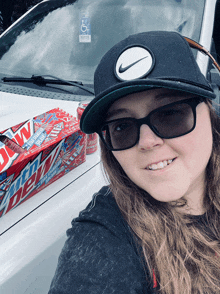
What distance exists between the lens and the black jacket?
2.43 ft

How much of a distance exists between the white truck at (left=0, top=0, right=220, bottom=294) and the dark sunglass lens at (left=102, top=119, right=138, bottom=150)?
35cm

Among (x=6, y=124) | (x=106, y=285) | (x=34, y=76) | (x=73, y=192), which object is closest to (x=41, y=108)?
(x=6, y=124)

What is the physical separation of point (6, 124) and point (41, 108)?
0.26 metres

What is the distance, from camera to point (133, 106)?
85cm

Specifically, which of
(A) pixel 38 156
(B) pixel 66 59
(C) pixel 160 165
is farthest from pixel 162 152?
(B) pixel 66 59

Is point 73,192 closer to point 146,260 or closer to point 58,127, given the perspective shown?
point 58,127

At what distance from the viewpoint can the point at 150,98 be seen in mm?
843

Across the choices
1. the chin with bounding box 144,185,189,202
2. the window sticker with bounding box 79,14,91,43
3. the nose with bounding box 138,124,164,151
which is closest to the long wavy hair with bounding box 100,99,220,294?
the chin with bounding box 144,185,189,202

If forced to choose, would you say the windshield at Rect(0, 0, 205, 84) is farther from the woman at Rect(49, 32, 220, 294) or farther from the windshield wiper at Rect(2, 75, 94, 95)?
the woman at Rect(49, 32, 220, 294)

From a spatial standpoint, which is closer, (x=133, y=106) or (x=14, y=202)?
(x=133, y=106)

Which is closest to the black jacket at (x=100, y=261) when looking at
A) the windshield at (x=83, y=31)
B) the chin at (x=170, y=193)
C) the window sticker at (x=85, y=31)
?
the chin at (x=170, y=193)

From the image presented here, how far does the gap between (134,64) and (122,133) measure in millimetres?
220

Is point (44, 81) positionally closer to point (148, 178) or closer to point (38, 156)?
point (38, 156)

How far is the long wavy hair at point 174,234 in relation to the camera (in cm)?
87
